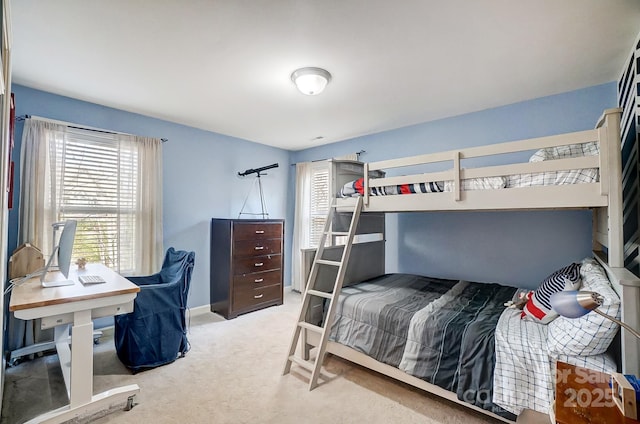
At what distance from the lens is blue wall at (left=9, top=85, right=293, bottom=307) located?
2992 mm

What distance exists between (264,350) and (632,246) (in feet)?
9.66

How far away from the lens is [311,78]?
2.33 metres

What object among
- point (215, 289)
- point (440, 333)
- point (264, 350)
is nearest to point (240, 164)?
point (215, 289)

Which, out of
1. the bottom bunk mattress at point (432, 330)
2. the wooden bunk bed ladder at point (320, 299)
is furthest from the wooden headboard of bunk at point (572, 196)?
the bottom bunk mattress at point (432, 330)

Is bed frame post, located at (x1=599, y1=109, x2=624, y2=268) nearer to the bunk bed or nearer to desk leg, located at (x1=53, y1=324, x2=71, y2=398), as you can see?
the bunk bed

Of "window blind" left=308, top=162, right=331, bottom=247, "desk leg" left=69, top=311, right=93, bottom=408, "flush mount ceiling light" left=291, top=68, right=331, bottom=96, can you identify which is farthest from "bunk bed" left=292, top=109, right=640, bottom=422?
"window blind" left=308, top=162, right=331, bottom=247

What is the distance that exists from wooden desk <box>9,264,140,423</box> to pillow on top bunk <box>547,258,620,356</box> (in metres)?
2.49

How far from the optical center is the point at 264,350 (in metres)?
2.78

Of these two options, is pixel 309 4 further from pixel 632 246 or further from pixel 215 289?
pixel 215 289

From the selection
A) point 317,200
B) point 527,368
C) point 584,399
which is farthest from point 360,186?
point 317,200

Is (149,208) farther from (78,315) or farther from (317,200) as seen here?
(317,200)

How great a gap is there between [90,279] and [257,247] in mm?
1919

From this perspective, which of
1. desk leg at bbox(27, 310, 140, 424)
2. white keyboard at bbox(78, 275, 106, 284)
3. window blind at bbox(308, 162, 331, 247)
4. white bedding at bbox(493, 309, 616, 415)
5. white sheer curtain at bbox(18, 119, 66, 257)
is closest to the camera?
white bedding at bbox(493, 309, 616, 415)

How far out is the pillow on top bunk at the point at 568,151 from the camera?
5.79 feet
